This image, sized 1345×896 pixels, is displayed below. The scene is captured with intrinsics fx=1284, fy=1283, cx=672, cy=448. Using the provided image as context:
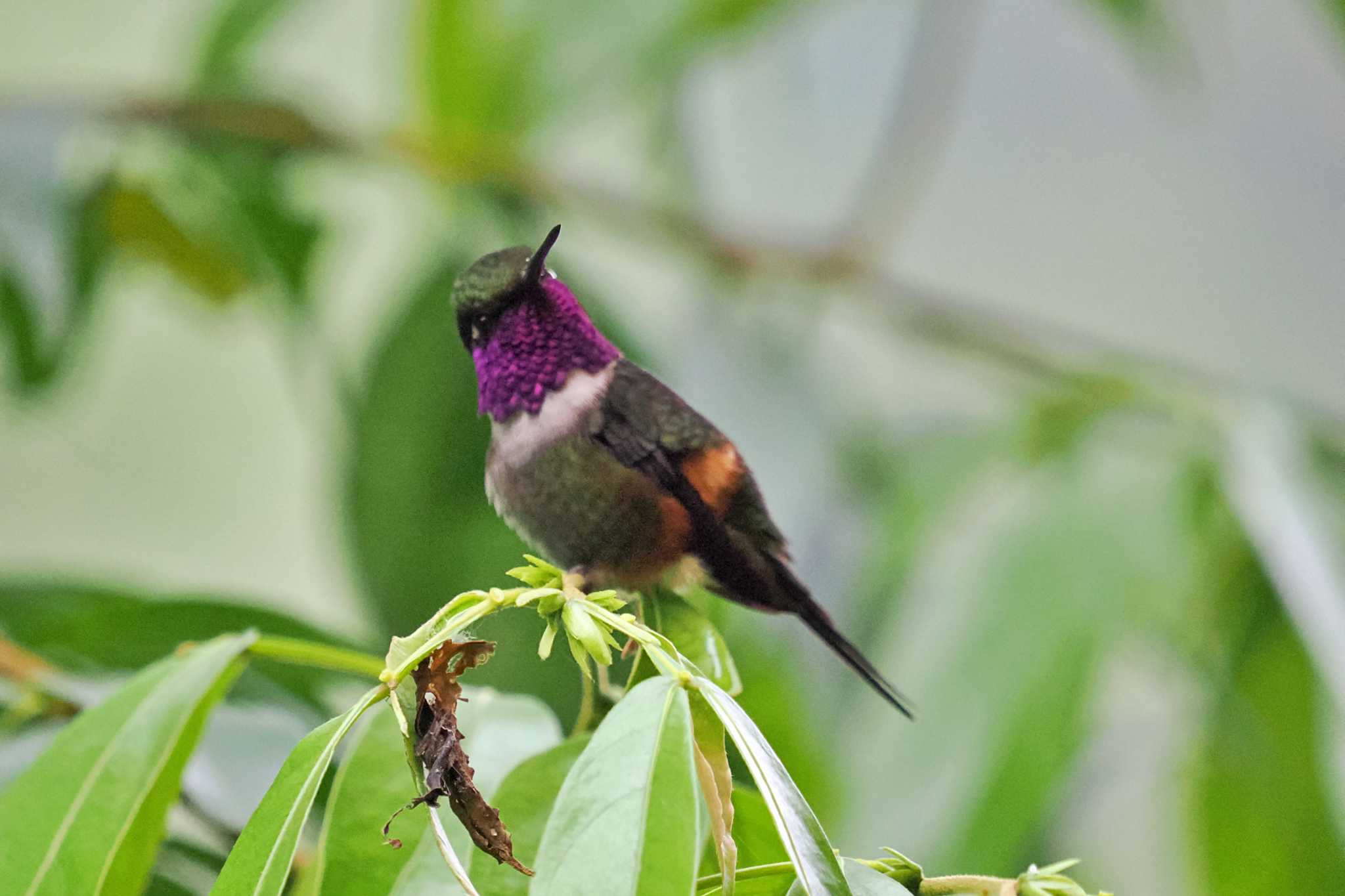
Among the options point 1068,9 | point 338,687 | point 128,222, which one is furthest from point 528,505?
point 1068,9

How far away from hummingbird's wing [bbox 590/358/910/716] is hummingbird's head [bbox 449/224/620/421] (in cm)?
1

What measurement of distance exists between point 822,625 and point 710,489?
0.05m

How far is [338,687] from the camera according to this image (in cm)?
83

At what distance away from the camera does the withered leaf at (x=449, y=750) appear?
261mm

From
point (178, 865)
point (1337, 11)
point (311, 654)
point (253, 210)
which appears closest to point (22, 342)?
point (253, 210)

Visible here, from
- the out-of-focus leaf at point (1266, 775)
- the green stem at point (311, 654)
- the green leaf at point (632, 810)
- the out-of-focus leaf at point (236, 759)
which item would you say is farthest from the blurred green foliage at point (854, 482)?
the green leaf at point (632, 810)

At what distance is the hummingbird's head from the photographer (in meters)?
0.34

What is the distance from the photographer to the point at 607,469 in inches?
14.0

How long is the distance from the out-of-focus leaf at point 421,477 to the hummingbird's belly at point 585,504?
510mm

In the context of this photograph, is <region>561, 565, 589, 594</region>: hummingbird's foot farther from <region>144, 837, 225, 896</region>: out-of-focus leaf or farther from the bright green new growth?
<region>144, 837, 225, 896</region>: out-of-focus leaf

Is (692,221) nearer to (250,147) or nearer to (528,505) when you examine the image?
(250,147)

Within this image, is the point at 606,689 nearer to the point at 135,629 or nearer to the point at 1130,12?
the point at 135,629

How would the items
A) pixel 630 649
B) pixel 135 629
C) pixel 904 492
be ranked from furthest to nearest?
1. pixel 904 492
2. pixel 135 629
3. pixel 630 649

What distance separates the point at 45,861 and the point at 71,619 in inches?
12.5
